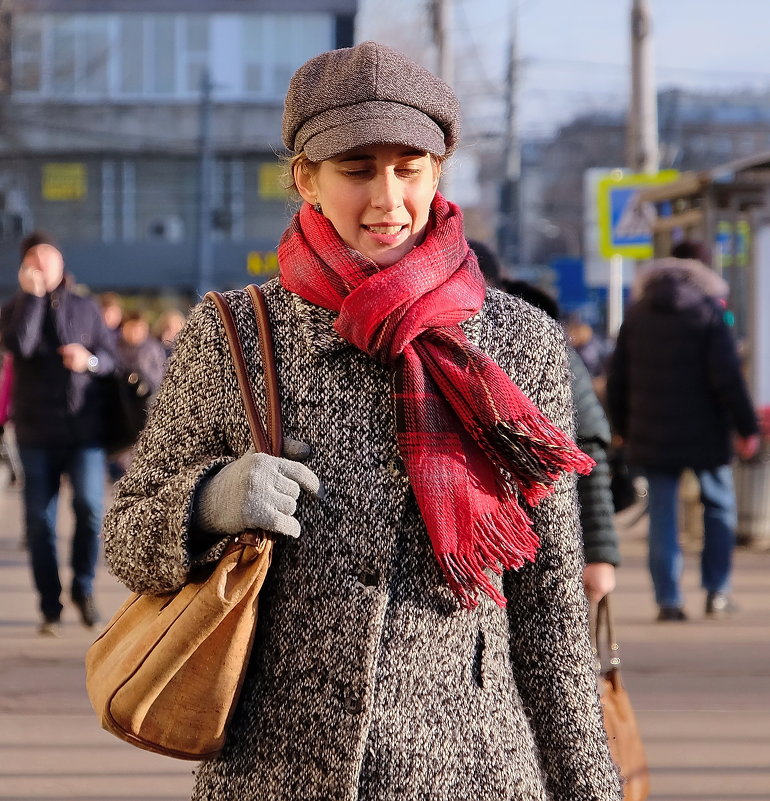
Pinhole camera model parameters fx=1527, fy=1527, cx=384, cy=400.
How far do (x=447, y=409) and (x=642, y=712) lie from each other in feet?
13.0

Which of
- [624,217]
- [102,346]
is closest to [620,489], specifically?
[102,346]

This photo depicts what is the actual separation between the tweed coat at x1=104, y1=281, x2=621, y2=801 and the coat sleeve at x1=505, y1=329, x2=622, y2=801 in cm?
3

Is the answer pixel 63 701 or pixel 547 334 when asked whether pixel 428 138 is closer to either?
pixel 547 334

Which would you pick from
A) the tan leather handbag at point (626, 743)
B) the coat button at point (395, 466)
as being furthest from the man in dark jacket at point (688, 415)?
the coat button at point (395, 466)

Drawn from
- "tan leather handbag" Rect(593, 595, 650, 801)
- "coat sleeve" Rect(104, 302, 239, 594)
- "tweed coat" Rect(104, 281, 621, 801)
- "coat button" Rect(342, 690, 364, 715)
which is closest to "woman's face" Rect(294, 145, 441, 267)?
"tweed coat" Rect(104, 281, 621, 801)

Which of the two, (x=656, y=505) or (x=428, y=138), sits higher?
(x=428, y=138)

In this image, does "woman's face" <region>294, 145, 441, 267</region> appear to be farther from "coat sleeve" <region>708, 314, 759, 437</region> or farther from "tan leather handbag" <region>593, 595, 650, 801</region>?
"coat sleeve" <region>708, 314, 759, 437</region>

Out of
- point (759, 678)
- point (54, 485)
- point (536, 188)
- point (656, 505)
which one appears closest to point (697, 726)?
point (759, 678)

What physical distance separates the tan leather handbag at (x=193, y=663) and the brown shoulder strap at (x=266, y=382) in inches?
0.8

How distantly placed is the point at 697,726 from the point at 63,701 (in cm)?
251

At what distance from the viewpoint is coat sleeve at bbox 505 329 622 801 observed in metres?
2.41

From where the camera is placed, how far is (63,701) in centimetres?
616

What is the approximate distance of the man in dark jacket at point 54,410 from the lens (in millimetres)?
7551

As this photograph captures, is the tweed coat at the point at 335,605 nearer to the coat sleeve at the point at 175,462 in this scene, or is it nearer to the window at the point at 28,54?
the coat sleeve at the point at 175,462
